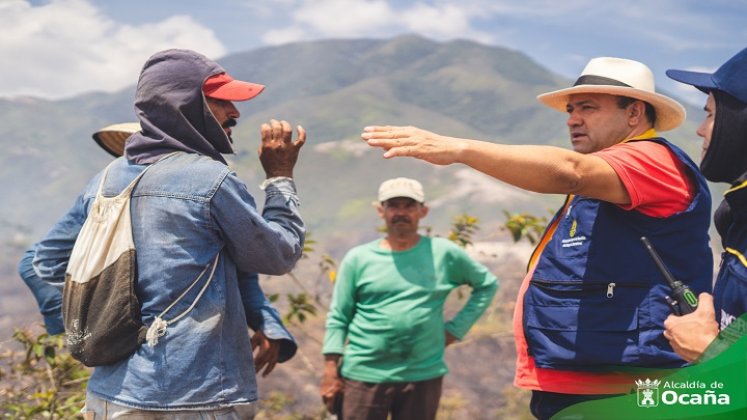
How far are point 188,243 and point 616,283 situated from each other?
1.45 m

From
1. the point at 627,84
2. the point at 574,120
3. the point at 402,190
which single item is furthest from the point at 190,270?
the point at 402,190

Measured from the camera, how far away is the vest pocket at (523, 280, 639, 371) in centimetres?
255

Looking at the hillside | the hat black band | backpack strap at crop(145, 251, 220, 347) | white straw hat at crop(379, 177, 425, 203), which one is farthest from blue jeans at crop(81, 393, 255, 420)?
the hillside

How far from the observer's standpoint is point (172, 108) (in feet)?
8.93

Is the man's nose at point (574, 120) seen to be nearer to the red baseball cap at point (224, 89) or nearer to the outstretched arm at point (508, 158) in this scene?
the outstretched arm at point (508, 158)

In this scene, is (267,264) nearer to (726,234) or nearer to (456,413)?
(726,234)

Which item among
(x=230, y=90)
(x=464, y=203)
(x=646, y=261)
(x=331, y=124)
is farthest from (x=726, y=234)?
(x=331, y=124)

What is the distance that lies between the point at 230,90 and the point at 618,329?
160 centimetres

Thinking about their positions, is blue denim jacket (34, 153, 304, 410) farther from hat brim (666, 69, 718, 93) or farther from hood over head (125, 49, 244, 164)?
hat brim (666, 69, 718, 93)

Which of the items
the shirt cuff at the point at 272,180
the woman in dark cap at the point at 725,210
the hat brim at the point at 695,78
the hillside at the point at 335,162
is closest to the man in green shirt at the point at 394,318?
the shirt cuff at the point at 272,180

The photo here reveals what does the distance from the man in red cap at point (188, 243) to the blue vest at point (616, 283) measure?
966mm

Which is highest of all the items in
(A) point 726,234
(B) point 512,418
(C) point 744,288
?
(A) point 726,234

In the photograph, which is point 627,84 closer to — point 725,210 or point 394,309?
point 725,210

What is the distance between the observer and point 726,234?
240 centimetres
